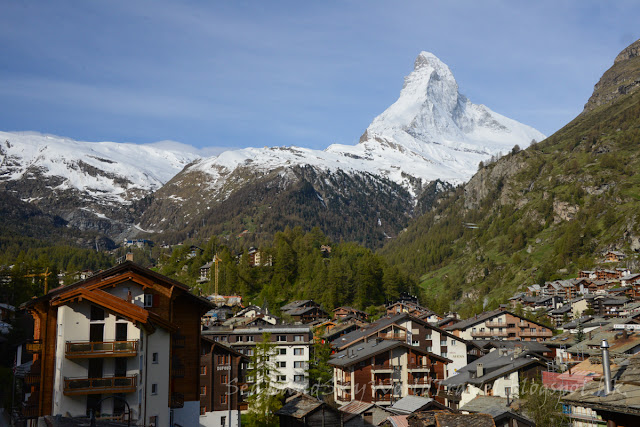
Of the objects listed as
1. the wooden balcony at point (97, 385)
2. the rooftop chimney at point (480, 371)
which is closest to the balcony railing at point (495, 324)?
the rooftop chimney at point (480, 371)

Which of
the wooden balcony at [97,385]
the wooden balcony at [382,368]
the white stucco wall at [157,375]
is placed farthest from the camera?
the wooden balcony at [382,368]

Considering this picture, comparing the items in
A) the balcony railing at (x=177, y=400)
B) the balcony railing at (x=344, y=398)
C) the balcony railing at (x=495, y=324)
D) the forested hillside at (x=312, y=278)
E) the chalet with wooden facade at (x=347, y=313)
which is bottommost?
the balcony railing at (x=344, y=398)

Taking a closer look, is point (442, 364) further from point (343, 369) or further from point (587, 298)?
point (587, 298)

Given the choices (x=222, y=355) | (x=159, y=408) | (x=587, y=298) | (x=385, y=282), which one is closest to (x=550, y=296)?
(x=587, y=298)

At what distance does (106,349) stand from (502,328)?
10551 cm

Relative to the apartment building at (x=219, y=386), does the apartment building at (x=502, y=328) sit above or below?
above

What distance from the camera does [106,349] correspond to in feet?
115

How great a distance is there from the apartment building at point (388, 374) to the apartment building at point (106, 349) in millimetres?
40249

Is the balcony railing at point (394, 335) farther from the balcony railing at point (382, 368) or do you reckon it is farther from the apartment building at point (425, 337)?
the balcony railing at point (382, 368)

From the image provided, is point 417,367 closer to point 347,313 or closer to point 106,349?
point 106,349

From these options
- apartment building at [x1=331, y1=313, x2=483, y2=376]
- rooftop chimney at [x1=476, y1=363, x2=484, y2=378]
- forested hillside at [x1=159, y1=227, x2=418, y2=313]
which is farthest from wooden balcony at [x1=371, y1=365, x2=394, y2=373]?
forested hillside at [x1=159, y1=227, x2=418, y2=313]

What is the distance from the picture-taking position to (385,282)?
166375 millimetres

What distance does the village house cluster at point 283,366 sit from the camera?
115 feet

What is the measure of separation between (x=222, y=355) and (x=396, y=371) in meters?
21.8
